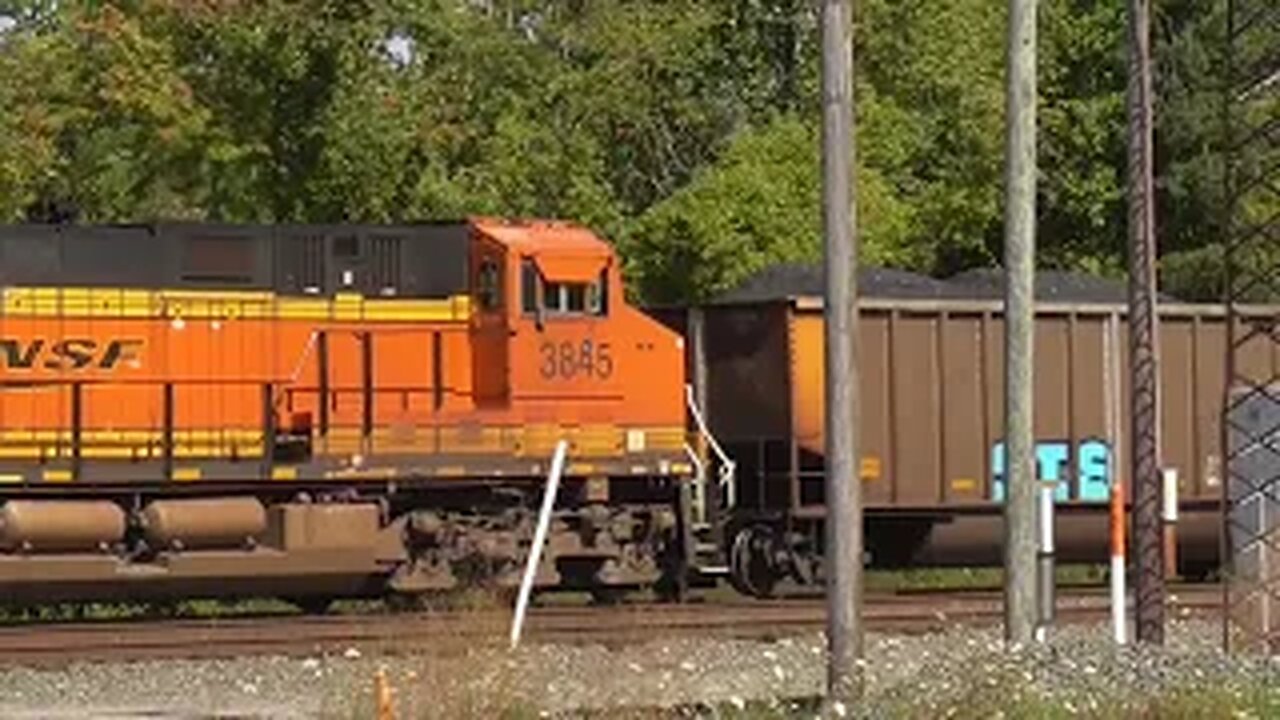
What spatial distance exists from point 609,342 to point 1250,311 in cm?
820

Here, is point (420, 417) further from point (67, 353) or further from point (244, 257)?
point (67, 353)

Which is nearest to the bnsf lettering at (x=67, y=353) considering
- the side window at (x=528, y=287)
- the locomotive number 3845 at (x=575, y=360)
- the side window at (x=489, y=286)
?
the side window at (x=489, y=286)

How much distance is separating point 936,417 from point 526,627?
7761mm

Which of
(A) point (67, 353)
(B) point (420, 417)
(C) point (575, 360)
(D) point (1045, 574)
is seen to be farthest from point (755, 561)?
(D) point (1045, 574)

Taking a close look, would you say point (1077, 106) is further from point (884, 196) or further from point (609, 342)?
point (609, 342)

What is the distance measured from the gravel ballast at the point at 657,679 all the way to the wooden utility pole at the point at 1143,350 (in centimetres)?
56

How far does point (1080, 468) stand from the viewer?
27469mm

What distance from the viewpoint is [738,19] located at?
4053 cm

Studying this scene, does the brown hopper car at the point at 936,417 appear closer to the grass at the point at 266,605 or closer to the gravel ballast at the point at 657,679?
the grass at the point at 266,605

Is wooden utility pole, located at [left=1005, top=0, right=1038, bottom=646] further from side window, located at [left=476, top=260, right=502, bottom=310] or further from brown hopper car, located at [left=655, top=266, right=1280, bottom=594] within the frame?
brown hopper car, located at [left=655, top=266, right=1280, bottom=594]

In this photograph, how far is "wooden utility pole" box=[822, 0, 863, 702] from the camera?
1377 cm

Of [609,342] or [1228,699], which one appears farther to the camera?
[609,342]

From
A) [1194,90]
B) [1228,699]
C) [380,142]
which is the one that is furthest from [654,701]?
[1194,90]

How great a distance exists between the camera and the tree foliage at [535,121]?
34156mm
